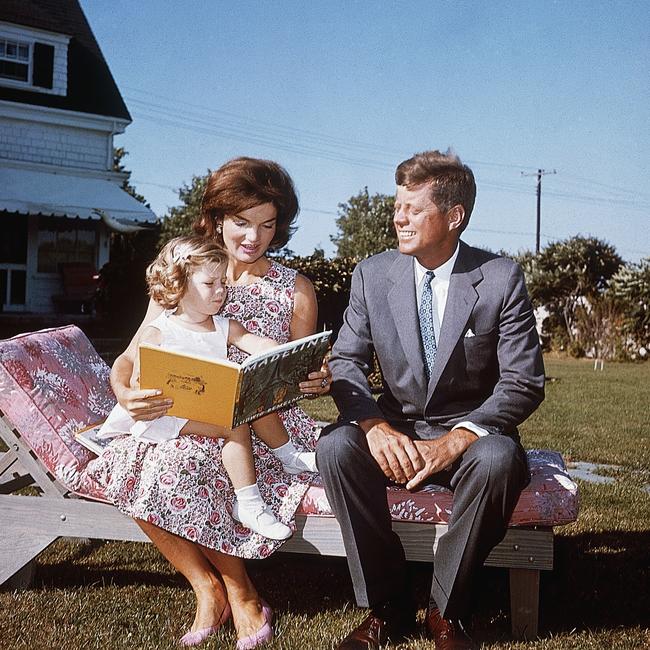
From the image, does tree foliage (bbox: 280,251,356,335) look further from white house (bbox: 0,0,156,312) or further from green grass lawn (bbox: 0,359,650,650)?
white house (bbox: 0,0,156,312)

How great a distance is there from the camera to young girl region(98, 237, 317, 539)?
3.53m

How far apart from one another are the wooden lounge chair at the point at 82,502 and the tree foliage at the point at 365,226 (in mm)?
40152

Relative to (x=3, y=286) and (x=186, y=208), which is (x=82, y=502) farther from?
(x=186, y=208)

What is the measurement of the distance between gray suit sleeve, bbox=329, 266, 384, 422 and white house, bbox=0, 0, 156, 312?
53.5 feet

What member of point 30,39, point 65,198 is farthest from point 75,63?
point 65,198

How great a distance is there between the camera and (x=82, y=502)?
12.3 feet

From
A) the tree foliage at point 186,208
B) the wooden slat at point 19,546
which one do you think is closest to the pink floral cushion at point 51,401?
the wooden slat at point 19,546

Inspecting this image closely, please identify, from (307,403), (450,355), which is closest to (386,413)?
(450,355)

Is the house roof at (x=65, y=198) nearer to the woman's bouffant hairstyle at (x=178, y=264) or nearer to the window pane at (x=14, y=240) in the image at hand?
the window pane at (x=14, y=240)

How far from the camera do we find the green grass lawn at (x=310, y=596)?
3520 millimetres

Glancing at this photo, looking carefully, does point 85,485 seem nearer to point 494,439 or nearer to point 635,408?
point 494,439

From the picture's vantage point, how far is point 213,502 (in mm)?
3471

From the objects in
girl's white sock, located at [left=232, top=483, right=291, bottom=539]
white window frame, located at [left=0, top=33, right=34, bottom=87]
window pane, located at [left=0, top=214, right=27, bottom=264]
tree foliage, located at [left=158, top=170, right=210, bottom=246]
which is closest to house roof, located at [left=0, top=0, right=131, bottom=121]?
white window frame, located at [left=0, top=33, right=34, bottom=87]

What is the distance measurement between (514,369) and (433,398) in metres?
0.39
